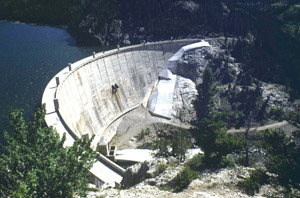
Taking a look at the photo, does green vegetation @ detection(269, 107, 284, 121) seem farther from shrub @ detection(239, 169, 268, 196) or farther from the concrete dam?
shrub @ detection(239, 169, 268, 196)

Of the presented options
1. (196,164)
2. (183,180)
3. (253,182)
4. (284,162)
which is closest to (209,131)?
(196,164)

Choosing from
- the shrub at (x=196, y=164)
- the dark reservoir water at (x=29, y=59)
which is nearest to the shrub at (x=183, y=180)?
the shrub at (x=196, y=164)

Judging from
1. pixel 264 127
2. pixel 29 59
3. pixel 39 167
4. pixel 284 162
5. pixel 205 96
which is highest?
pixel 29 59

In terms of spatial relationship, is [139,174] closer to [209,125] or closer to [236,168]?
[236,168]

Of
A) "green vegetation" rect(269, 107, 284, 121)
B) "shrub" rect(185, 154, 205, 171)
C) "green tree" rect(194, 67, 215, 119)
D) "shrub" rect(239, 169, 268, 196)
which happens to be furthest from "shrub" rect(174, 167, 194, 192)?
"green vegetation" rect(269, 107, 284, 121)

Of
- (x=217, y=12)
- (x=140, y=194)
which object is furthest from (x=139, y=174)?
(x=217, y=12)

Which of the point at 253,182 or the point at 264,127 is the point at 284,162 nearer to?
the point at 253,182

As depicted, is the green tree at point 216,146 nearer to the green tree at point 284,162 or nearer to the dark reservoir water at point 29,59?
the green tree at point 284,162

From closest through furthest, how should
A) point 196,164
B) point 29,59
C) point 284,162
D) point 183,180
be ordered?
point 183,180
point 284,162
point 196,164
point 29,59
